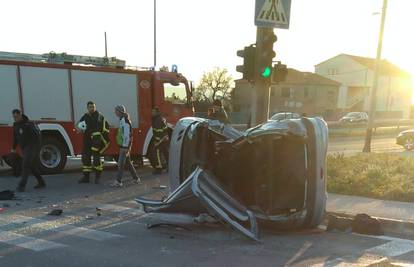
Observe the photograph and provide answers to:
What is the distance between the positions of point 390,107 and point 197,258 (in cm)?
8206

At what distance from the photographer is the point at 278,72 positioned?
1045 cm

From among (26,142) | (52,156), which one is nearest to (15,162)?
(52,156)

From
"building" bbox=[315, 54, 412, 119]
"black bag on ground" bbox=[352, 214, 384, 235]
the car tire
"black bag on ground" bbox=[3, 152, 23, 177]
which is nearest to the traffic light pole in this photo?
"black bag on ground" bbox=[352, 214, 384, 235]

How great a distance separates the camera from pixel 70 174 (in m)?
12.7

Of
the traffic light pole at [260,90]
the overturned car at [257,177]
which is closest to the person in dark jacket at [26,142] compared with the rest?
the overturned car at [257,177]

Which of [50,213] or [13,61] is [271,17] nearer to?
[50,213]

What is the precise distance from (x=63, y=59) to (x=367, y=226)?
29.9 feet

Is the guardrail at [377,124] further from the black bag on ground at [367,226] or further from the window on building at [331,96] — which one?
the black bag on ground at [367,226]

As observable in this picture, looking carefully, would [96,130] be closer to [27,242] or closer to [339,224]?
[27,242]

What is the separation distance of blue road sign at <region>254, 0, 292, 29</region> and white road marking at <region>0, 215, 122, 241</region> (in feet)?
17.3

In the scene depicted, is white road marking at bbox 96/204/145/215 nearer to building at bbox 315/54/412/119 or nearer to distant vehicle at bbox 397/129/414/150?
distant vehicle at bbox 397/129/414/150

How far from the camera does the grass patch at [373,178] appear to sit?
946 cm

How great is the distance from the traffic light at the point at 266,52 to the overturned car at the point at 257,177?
292 cm

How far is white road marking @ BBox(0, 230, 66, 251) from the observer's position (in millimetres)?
6086
